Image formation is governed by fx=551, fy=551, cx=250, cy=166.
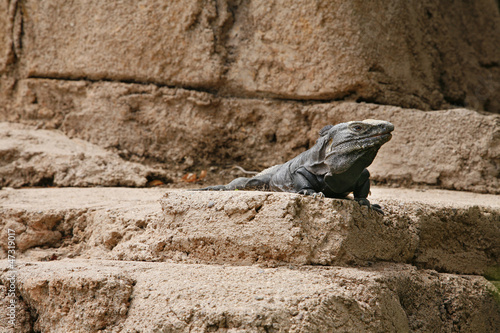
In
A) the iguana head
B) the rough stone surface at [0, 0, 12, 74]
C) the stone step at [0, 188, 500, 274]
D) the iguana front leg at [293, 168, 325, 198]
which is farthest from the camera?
the rough stone surface at [0, 0, 12, 74]

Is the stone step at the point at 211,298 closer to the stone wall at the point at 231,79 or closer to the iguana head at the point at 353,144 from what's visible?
the iguana head at the point at 353,144

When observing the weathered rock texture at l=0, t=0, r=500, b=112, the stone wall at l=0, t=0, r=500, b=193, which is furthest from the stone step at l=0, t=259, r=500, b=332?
the weathered rock texture at l=0, t=0, r=500, b=112

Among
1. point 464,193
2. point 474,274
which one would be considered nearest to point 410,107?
point 464,193

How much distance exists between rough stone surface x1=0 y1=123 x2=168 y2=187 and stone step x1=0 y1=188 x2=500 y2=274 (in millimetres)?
440

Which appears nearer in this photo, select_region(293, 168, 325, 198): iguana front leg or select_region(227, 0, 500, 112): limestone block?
select_region(293, 168, 325, 198): iguana front leg

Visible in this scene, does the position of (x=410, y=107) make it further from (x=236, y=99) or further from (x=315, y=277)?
(x=315, y=277)

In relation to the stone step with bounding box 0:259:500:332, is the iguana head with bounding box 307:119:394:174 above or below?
above

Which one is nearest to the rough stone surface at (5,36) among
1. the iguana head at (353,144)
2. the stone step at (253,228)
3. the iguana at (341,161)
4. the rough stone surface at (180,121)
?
the rough stone surface at (180,121)

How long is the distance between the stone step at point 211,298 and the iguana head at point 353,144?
0.74 meters

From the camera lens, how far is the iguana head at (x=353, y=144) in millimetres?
3779

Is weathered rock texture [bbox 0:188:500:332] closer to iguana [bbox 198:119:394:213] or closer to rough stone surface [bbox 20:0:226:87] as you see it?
iguana [bbox 198:119:394:213]

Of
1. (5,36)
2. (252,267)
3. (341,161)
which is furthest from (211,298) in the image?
(5,36)

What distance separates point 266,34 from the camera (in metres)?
6.31

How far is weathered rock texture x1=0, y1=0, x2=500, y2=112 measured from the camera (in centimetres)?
609
